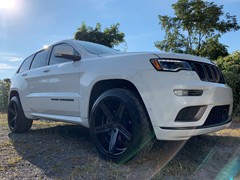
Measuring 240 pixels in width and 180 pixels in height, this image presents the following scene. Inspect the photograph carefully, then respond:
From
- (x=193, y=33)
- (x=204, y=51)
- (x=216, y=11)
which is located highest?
(x=216, y=11)

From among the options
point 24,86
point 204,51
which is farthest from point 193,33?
point 24,86

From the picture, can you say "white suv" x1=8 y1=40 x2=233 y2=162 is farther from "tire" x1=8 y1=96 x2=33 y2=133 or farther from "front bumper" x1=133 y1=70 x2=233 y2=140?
"tire" x1=8 y1=96 x2=33 y2=133

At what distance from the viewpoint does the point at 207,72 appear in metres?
3.32

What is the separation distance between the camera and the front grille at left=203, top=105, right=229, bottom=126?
Answer: 3.10m

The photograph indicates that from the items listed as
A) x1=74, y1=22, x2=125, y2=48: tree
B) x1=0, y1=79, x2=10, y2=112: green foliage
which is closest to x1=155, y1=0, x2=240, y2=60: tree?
x1=74, y1=22, x2=125, y2=48: tree

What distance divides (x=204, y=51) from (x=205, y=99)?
23.8 metres

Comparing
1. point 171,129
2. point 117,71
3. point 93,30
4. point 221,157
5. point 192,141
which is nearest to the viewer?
point 171,129

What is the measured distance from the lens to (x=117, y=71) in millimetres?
3234

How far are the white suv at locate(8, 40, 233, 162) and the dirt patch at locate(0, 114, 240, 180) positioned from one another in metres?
0.25

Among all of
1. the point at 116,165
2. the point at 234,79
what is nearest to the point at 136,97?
the point at 116,165

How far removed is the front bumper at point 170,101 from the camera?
9.27 feet

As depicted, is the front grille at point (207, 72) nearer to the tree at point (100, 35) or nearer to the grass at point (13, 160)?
the grass at point (13, 160)

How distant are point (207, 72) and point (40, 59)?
11.0 feet

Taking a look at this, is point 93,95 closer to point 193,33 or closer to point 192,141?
point 192,141
